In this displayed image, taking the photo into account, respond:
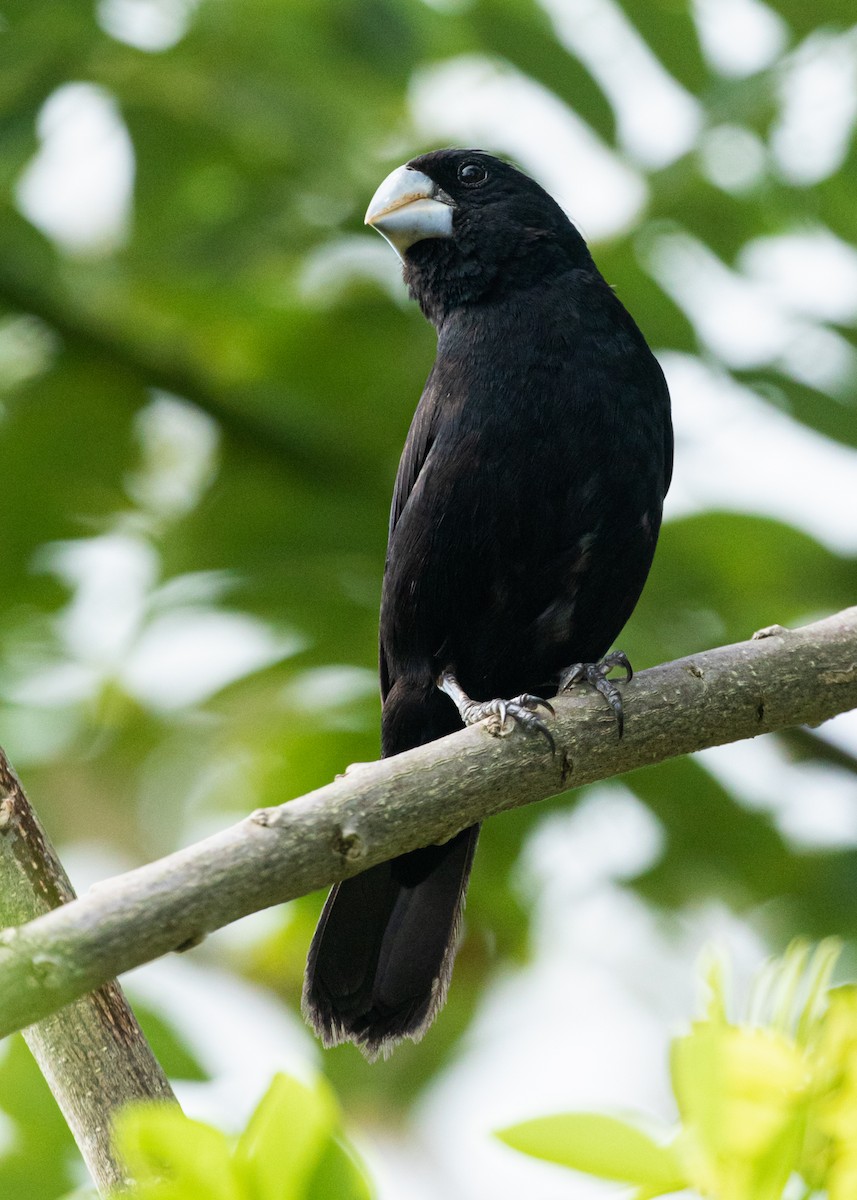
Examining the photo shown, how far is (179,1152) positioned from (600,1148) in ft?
0.86

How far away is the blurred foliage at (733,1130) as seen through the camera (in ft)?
2.87

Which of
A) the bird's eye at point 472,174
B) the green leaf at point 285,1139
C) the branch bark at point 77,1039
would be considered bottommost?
the green leaf at point 285,1139

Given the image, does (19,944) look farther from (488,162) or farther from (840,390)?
(488,162)

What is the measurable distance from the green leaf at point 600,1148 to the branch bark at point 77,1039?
87 cm

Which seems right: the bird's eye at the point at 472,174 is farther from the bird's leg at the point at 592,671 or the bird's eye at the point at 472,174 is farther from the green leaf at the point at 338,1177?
the green leaf at the point at 338,1177

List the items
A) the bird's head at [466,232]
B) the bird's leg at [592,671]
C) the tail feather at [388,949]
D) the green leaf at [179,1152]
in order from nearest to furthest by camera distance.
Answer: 1. the green leaf at [179,1152]
2. the bird's leg at [592,671]
3. the tail feather at [388,949]
4. the bird's head at [466,232]

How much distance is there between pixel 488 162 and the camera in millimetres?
4145

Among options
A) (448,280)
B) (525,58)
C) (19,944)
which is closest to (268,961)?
(448,280)

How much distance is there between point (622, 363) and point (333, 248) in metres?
0.87

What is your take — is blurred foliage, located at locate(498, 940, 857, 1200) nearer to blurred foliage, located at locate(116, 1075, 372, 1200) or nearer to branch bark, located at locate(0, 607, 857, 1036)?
blurred foliage, located at locate(116, 1075, 372, 1200)

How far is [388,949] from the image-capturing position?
11.4ft

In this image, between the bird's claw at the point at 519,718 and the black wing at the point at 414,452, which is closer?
the bird's claw at the point at 519,718

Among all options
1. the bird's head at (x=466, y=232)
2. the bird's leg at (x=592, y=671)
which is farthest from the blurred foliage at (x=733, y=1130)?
the bird's head at (x=466, y=232)

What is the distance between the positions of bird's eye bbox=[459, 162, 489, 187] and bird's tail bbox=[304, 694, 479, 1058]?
61.4 inches
